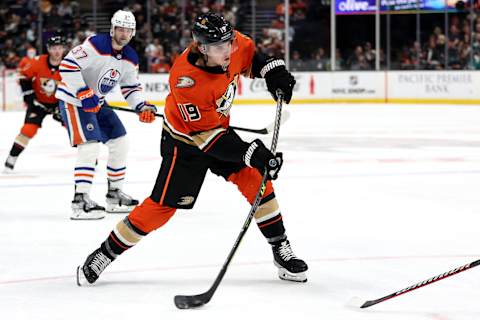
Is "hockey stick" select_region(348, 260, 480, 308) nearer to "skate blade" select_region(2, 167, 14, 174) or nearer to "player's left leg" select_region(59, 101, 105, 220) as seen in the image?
"player's left leg" select_region(59, 101, 105, 220)

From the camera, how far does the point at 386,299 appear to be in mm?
2990

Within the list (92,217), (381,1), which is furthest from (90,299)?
(381,1)

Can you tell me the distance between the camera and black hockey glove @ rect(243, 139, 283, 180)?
3.13 meters

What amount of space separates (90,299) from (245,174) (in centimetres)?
73

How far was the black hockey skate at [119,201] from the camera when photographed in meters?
5.39

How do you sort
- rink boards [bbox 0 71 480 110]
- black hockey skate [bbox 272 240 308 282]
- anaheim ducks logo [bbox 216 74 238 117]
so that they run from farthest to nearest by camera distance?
1. rink boards [bbox 0 71 480 110]
2. black hockey skate [bbox 272 240 308 282]
3. anaheim ducks logo [bbox 216 74 238 117]

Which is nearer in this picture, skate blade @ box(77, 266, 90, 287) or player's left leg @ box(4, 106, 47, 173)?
skate blade @ box(77, 266, 90, 287)

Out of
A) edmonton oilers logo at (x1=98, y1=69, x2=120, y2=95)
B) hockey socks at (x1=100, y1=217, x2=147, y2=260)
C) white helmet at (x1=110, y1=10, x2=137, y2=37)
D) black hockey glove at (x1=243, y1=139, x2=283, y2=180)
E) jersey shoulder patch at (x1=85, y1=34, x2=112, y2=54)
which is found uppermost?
white helmet at (x1=110, y1=10, x2=137, y2=37)

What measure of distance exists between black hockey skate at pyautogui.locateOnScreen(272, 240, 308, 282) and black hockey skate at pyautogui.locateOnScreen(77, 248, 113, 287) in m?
0.64

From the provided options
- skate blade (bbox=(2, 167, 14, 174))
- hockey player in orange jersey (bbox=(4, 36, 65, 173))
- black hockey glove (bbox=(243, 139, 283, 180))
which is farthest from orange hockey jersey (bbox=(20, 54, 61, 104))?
black hockey glove (bbox=(243, 139, 283, 180))

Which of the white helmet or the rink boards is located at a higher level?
the white helmet

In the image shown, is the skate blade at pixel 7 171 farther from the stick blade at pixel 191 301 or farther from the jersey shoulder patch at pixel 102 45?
the stick blade at pixel 191 301

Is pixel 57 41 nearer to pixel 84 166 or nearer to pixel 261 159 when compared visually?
pixel 84 166

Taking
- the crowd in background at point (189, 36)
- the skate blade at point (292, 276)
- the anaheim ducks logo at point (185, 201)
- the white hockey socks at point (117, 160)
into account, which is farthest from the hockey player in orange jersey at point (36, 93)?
the crowd in background at point (189, 36)
